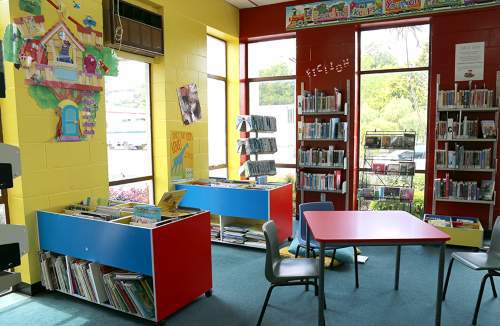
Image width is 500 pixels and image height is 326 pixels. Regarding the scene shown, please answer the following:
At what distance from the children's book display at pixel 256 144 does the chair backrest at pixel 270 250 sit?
97.5 inches

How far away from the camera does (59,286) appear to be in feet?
11.4

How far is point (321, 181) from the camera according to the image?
19.7 ft

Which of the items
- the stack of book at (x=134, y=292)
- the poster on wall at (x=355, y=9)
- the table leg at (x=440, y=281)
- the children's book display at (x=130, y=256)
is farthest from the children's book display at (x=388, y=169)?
the stack of book at (x=134, y=292)

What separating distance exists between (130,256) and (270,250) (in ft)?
3.64

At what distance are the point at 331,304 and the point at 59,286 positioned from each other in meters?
2.51

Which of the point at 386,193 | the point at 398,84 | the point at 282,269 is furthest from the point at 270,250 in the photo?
the point at 398,84

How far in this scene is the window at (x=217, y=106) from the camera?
641cm

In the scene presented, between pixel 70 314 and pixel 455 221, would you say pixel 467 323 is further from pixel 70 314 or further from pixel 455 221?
pixel 70 314

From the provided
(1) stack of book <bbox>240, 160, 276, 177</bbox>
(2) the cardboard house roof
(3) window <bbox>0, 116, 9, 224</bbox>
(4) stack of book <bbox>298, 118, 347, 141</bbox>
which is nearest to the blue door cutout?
(3) window <bbox>0, 116, 9, 224</bbox>

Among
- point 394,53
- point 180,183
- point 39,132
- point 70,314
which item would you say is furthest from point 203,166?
point 394,53

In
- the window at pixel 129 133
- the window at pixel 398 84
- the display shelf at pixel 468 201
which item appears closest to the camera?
the window at pixel 129 133

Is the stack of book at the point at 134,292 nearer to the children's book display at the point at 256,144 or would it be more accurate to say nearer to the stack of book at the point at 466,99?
the children's book display at the point at 256,144

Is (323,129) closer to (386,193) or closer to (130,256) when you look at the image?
(386,193)

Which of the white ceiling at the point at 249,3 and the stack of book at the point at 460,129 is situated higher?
the white ceiling at the point at 249,3
